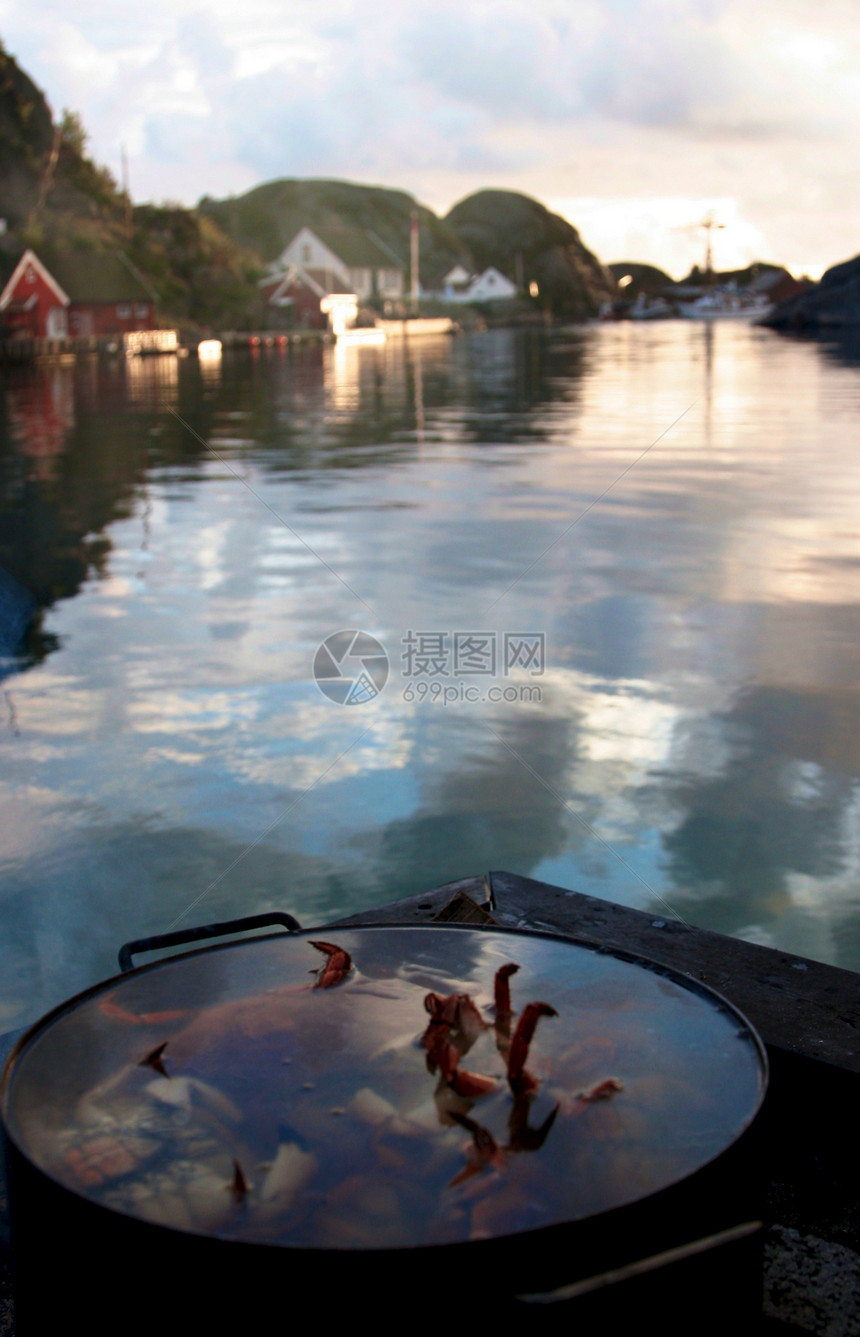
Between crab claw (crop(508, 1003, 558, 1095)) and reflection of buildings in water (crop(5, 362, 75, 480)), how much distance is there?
560 inches

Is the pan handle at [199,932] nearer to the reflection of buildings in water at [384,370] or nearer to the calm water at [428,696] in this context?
the calm water at [428,696]

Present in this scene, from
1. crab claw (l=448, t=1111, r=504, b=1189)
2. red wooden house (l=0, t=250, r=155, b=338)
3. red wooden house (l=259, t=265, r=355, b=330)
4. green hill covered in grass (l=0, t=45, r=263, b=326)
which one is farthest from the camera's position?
red wooden house (l=259, t=265, r=355, b=330)

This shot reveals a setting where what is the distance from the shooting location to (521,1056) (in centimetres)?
125

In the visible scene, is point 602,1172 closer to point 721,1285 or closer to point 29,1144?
point 721,1285

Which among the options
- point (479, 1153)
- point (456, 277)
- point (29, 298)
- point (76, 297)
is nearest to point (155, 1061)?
point (479, 1153)

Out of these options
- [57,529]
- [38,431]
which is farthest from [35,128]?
[57,529]

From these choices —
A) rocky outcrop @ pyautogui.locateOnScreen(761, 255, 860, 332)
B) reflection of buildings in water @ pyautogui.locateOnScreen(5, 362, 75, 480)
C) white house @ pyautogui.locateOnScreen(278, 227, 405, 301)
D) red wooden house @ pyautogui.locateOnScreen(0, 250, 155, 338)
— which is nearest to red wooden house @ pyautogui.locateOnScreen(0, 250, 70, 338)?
red wooden house @ pyautogui.locateOnScreen(0, 250, 155, 338)

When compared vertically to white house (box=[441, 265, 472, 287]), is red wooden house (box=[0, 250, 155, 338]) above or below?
below

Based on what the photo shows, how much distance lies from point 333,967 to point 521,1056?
Answer: 0.37m

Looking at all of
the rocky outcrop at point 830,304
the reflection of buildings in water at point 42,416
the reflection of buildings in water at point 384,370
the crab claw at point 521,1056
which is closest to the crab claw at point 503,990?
the crab claw at point 521,1056

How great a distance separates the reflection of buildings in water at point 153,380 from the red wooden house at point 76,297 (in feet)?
10.3

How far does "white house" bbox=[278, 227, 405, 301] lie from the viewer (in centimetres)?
8319

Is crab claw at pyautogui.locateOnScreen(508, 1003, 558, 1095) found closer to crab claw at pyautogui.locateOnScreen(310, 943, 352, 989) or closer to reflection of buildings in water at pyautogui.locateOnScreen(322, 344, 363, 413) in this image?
crab claw at pyautogui.locateOnScreen(310, 943, 352, 989)

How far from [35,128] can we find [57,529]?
48271 mm
